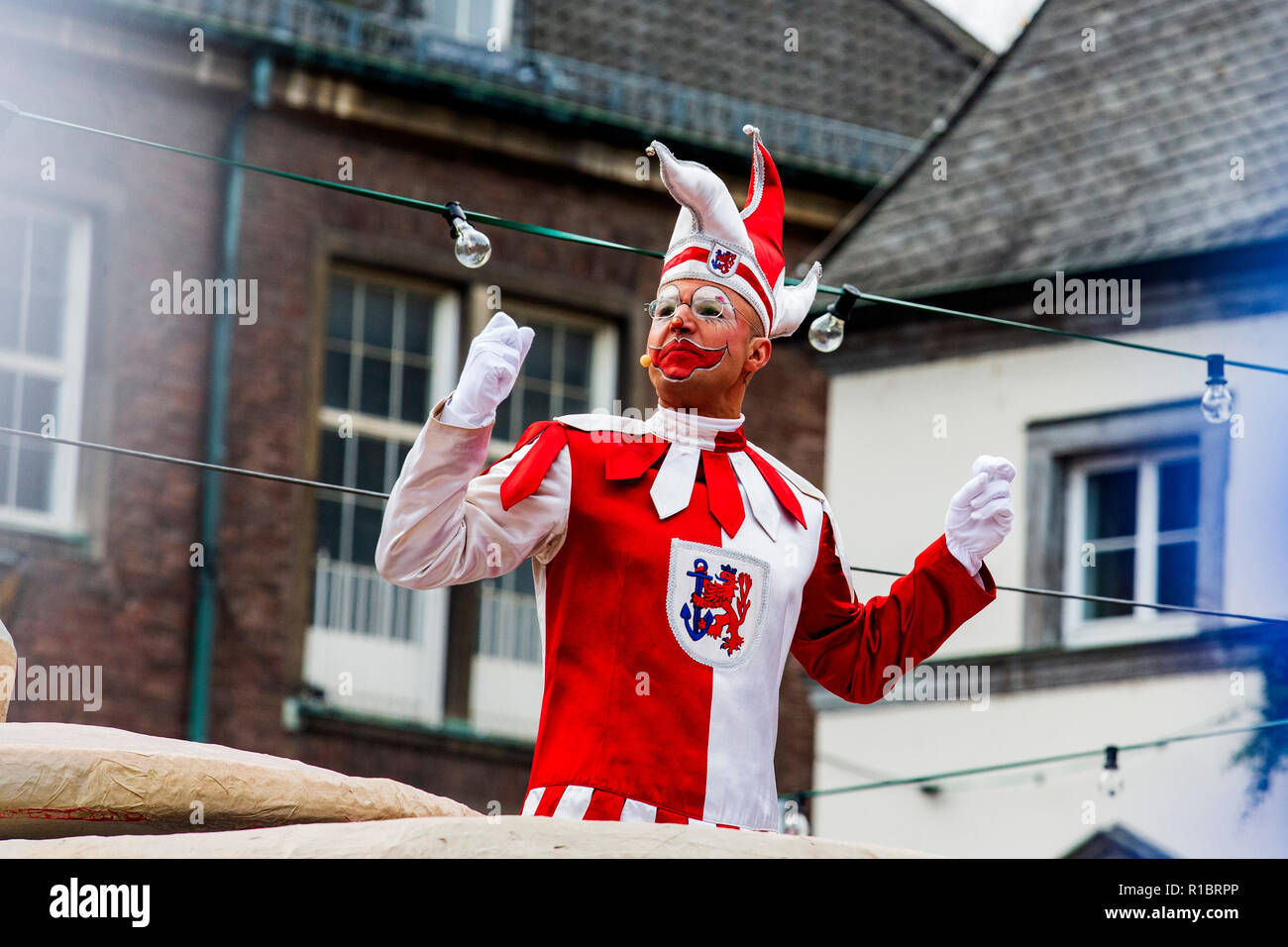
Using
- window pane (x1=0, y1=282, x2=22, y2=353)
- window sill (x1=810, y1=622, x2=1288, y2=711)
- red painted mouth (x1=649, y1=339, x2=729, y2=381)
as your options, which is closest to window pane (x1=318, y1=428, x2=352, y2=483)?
window pane (x1=0, y1=282, x2=22, y2=353)

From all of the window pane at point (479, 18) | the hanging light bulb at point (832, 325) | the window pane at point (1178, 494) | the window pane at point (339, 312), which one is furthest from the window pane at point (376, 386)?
the hanging light bulb at point (832, 325)

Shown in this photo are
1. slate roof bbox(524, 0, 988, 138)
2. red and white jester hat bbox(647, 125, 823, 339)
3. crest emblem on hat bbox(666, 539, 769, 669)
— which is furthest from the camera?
slate roof bbox(524, 0, 988, 138)

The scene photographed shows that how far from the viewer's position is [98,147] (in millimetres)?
17828

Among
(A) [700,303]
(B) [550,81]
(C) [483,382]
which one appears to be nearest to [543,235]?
(A) [700,303]

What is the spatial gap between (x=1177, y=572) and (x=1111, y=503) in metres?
0.88

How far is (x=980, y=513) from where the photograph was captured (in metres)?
7.65

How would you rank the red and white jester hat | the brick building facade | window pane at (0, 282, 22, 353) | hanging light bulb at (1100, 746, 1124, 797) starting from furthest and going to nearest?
the brick building facade, window pane at (0, 282, 22, 353), hanging light bulb at (1100, 746, 1124, 797), the red and white jester hat

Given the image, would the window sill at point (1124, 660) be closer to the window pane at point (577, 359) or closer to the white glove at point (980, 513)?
the window pane at point (577, 359)

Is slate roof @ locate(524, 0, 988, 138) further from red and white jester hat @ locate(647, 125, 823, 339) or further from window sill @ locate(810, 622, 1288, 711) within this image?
red and white jester hat @ locate(647, 125, 823, 339)

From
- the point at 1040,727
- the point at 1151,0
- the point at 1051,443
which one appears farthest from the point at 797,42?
the point at 1040,727

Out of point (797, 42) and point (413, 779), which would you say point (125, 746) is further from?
point (797, 42)

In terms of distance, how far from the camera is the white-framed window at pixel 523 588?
19062 millimetres

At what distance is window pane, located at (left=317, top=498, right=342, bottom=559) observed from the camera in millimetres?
18562

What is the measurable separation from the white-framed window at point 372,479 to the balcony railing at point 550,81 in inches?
57.9
